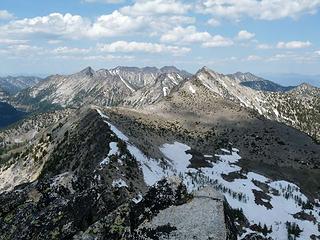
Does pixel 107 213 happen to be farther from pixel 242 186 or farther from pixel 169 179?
pixel 242 186

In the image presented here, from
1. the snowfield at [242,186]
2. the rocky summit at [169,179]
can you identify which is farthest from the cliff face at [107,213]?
the snowfield at [242,186]

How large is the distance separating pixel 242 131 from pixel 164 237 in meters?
143

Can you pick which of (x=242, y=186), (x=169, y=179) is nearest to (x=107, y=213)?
(x=169, y=179)

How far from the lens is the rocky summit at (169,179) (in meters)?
16.8

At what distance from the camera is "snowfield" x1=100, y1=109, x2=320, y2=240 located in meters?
63.8

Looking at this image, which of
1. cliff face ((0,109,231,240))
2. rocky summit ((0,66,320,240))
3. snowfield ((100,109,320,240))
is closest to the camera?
cliff face ((0,109,231,240))

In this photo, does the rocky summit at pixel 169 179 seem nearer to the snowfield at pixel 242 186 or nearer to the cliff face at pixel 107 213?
the cliff face at pixel 107 213

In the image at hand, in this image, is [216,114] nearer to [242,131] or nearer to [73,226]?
[242,131]

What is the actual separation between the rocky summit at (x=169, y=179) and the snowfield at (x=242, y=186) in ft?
0.97

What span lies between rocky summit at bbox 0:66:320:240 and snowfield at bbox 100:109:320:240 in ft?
0.97

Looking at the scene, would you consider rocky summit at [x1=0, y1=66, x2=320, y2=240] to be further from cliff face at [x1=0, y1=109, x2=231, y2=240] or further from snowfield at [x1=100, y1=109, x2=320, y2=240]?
snowfield at [x1=100, y1=109, x2=320, y2=240]

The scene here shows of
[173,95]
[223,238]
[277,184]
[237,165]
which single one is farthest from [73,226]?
[173,95]

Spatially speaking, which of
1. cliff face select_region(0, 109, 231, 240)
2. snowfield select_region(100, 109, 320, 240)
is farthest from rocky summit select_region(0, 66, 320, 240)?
snowfield select_region(100, 109, 320, 240)

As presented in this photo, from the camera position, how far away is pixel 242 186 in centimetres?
8288
